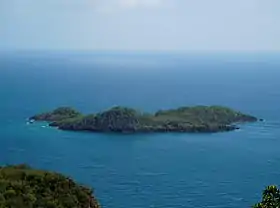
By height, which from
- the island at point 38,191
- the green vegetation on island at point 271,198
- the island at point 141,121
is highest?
the island at point 141,121

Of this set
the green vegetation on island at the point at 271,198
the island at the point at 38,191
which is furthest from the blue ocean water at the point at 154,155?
the green vegetation on island at the point at 271,198

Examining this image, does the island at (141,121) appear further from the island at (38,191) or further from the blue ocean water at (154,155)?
the island at (38,191)

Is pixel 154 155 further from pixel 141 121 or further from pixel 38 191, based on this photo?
pixel 38 191

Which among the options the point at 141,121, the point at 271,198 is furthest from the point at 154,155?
the point at 271,198

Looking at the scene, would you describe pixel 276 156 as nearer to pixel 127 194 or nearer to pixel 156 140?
pixel 156 140

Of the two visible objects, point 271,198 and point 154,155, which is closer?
point 271,198

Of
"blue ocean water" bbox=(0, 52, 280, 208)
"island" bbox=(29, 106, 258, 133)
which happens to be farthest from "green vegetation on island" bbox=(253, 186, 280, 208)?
"island" bbox=(29, 106, 258, 133)
